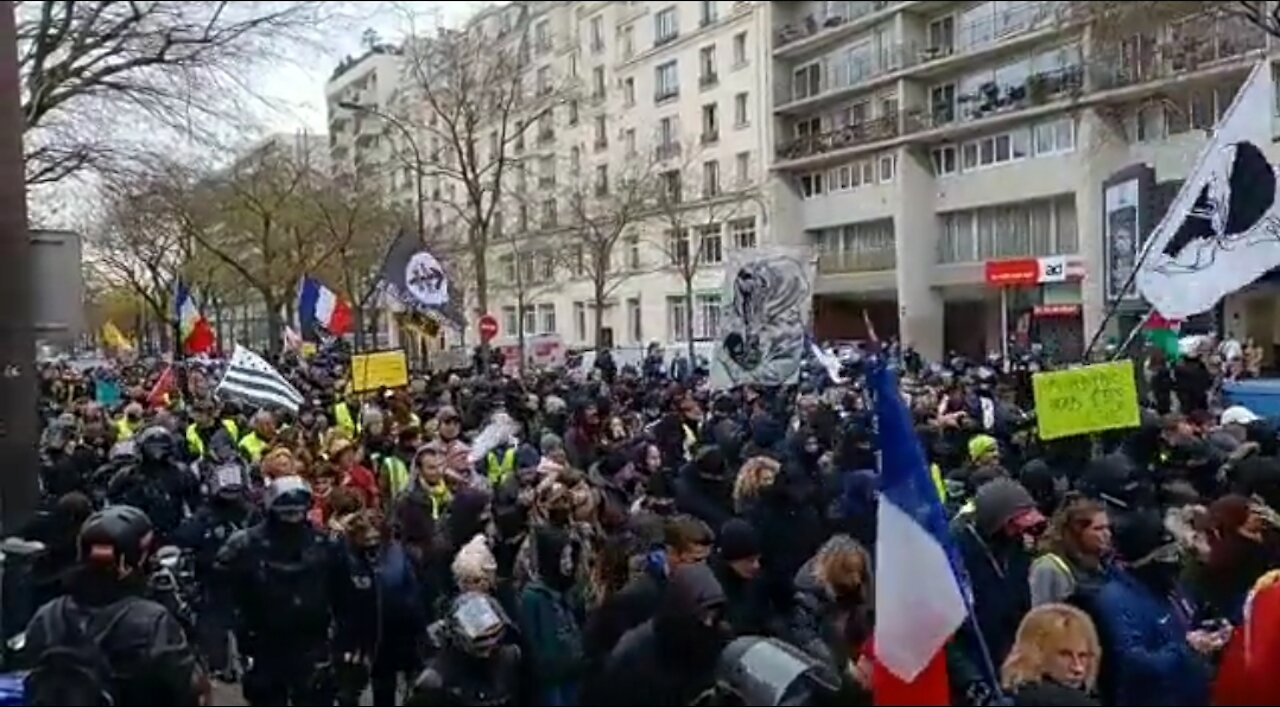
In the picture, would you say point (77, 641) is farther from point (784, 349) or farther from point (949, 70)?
point (949, 70)

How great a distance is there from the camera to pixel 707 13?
63.4 m

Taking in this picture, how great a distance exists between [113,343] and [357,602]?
166 ft

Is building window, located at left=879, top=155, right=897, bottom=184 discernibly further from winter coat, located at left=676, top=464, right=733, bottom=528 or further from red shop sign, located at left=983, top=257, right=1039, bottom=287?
winter coat, located at left=676, top=464, right=733, bottom=528

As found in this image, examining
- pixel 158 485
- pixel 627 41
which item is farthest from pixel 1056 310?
pixel 158 485

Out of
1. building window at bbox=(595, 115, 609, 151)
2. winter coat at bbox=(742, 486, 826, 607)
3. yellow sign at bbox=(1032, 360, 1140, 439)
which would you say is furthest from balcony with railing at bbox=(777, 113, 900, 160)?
winter coat at bbox=(742, 486, 826, 607)

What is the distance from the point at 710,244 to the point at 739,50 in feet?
25.2

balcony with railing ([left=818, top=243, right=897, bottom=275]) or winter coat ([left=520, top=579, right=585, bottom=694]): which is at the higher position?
balcony with railing ([left=818, top=243, right=897, bottom=275])

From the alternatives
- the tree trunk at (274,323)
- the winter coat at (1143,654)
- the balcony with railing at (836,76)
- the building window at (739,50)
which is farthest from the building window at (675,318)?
the winter coat at (1143,654)

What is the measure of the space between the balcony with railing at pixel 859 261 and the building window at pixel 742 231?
349 centimetres

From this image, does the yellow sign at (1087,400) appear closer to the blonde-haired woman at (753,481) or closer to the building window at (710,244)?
the blonde-haired woman at (753,481)

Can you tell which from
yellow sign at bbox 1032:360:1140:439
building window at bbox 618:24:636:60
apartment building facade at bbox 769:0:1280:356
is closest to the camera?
yellow sign at bbox 1032:360:1140:439

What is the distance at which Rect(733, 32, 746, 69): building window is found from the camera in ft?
201

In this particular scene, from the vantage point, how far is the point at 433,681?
550cm

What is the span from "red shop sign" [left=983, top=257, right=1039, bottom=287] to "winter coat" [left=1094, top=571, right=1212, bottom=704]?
41009 millimetres
